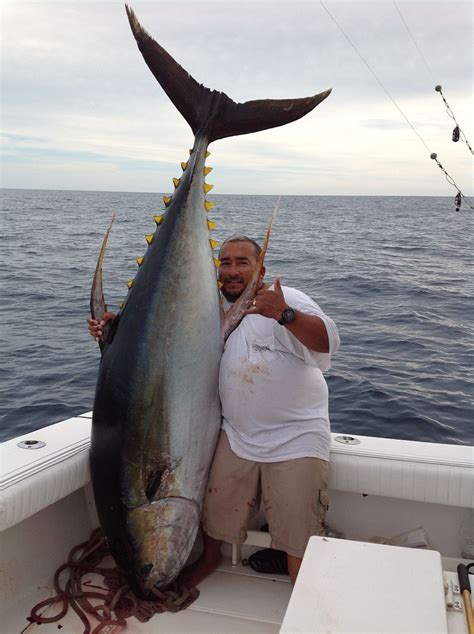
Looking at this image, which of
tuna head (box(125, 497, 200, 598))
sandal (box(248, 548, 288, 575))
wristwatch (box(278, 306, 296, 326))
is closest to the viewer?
wristwatch (box(278, 306, 296, 326))

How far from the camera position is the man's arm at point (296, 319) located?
2363 mm

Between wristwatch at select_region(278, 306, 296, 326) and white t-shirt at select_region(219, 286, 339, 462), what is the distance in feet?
0.63

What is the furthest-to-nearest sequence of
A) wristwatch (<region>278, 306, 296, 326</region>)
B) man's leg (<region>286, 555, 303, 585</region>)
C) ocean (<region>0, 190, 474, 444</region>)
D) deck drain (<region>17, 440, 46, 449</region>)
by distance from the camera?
ocean (<region>0, 190, 474, 444</region>) < deck drain (<region>17, 440, 46, 449</region>) < man's leg (<region>286, 555, 303, 585</region>) < wristwatch (<region>278, 306, 296, 326</region>)

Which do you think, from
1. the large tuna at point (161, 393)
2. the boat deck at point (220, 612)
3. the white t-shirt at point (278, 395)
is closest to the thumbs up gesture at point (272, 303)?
the white t-shirt at point (278, 395)

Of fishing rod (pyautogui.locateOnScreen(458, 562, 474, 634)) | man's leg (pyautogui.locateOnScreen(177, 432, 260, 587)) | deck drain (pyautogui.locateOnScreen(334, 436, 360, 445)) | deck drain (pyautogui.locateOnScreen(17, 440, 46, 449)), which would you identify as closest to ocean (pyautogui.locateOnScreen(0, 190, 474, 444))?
deck drain (pyautogui.locateOnScreen(334, 436, 360, 445))

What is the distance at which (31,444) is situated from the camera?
Answer: 2.77 m

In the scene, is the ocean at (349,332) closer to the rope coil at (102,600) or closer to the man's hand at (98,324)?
the rope coil at (102,600)

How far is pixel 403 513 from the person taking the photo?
9.19ft

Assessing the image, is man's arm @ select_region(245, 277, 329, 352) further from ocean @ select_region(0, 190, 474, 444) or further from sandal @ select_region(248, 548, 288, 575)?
ocean @ select_region(0, 190, 474, 444)

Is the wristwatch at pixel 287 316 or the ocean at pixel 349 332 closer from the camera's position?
the wristwatch at pixel 287 316

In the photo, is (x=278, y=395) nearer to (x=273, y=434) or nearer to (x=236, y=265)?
(x=273, y=434)

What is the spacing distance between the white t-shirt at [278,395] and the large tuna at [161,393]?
0.14 metres

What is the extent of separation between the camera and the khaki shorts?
2549 millimetres

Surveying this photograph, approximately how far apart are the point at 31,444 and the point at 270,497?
1081mm
